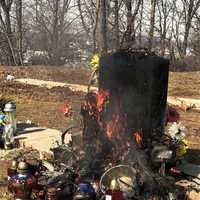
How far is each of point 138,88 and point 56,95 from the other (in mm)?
8232

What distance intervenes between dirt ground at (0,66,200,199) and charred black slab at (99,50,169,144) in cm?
130

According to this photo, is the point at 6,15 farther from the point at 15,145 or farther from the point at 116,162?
the point at 116,162

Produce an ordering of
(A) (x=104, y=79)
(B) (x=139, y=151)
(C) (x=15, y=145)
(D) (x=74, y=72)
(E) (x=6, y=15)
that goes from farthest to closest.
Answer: (E) (x=6, y=15) → (D) (x=74, y=72) → (C) (x=15, y=145) → (A) (x=104, y=79) → (B) (x=139, y=151)

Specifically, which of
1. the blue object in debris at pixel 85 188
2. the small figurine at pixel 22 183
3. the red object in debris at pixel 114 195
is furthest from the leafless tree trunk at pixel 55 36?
the red object in debris at pixel 114 195

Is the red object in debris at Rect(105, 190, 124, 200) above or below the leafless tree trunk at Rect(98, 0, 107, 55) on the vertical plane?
below

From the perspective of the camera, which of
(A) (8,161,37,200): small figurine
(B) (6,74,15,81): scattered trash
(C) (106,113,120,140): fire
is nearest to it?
(A) (8,161,37,200): small figurine

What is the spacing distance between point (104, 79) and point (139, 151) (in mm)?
1064

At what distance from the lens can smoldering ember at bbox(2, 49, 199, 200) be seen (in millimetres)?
5547

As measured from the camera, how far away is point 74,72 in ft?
60.6

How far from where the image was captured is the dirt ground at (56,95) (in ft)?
32.8

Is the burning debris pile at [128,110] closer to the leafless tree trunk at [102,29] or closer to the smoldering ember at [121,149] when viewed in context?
the smoldering ember at [121,149]

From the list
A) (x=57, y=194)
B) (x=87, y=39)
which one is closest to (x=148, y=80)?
(x=57, y=194)

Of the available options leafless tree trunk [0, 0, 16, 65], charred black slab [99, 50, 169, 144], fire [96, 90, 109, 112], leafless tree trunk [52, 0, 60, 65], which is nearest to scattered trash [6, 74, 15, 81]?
fire [96, 90, 109, 112]

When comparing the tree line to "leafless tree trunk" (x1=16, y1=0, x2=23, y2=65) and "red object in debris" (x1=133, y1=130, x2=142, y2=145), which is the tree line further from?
"red object in debris" (x1=133, y1=130, x2=142, y2=145)
